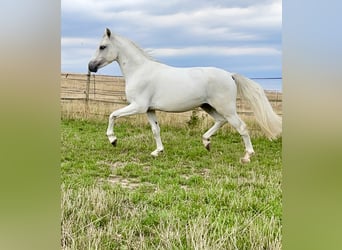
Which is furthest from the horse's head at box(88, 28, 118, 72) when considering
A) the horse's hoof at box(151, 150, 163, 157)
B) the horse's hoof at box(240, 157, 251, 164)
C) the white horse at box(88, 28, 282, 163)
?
the horse's hoof at box(240, 157, 251, 164)

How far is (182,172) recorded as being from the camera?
139 centimetres

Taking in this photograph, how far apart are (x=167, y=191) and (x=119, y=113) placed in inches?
13.9

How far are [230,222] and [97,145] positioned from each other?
21.8 inches

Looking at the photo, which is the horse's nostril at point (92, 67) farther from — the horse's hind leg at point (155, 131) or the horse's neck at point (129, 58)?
the horse's hind leg at point (155, 131)

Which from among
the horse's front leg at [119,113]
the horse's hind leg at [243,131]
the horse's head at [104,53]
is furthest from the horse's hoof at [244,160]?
the horse's head at [104,53]

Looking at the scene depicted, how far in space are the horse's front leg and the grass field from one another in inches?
1.1

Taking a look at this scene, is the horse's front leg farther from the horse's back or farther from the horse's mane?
the horse's mane

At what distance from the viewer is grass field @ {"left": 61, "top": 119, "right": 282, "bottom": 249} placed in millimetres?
1202

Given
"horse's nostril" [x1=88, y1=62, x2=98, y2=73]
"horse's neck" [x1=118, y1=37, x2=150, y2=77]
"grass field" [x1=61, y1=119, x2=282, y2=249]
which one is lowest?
"grass field" [x1=61, y1=119, x2=282, y2=249]

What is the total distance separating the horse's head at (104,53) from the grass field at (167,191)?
0.22 m

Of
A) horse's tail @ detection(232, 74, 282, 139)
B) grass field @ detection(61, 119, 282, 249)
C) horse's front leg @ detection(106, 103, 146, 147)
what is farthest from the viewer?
horse's front leg @ detection(106, 103, 146, 147)
